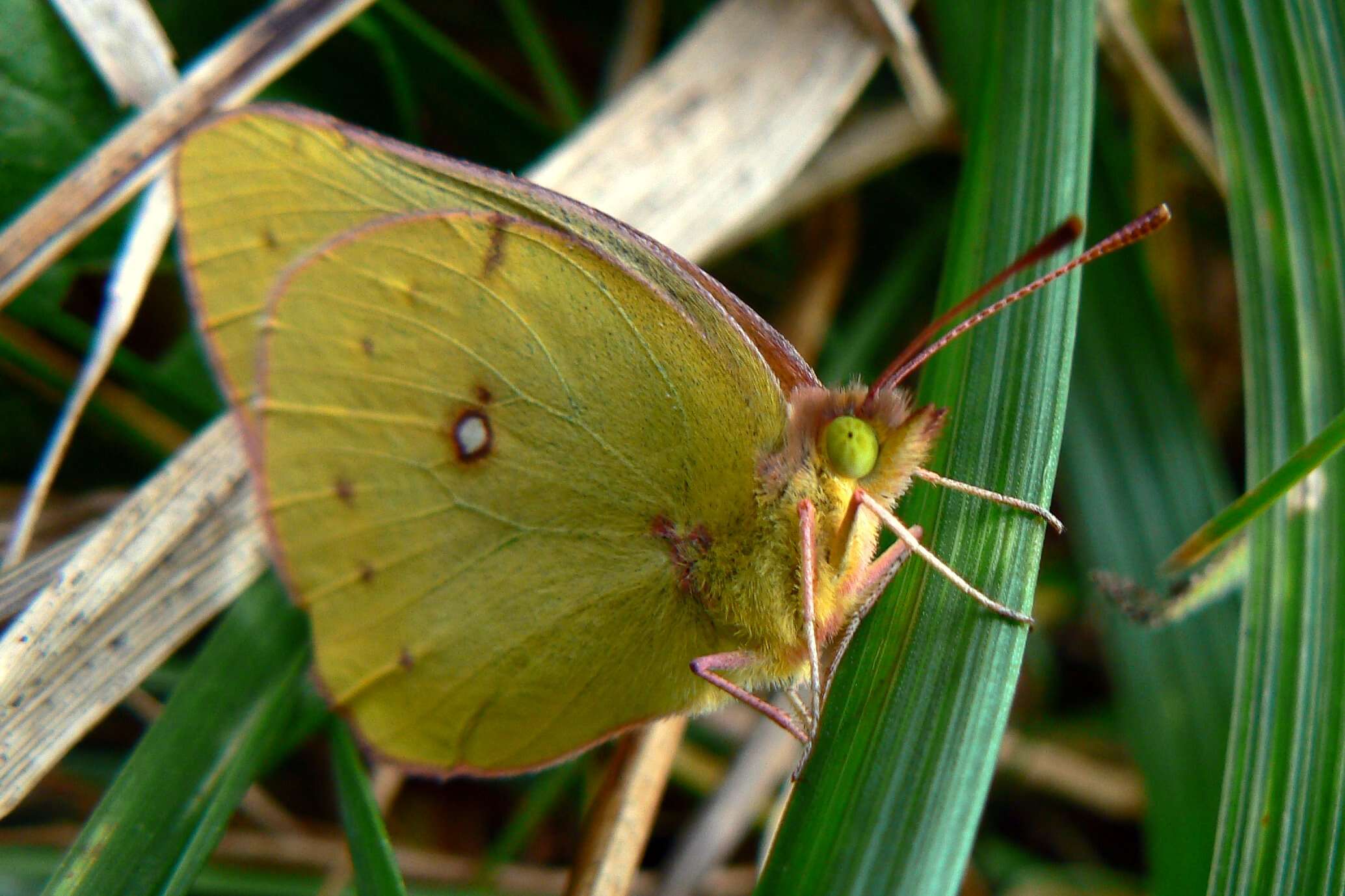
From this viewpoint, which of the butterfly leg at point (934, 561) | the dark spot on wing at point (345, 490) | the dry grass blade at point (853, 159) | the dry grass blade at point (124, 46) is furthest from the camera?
the dry grass blade at point (853, 159)

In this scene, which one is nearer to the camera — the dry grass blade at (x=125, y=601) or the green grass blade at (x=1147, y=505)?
the dry grass blade at (x=125, y=601)

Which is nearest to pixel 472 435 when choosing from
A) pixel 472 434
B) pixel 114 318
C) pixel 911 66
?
pixel 472 434

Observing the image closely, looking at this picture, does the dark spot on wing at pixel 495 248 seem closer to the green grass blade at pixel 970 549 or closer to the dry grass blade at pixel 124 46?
the green grass blade at pixel 970 549

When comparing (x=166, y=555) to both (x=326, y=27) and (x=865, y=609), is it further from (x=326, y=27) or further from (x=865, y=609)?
(x=865, y=609)

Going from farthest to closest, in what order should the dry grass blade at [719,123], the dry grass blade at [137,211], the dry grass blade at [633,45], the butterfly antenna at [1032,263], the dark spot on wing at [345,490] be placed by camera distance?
the dry grass blade at [633,45] < the dry grass blade at [719,123] < the dry grass blade at [137,211] < the dark spot on wing at [345,490] < the butterfly antenna at [1032,263]

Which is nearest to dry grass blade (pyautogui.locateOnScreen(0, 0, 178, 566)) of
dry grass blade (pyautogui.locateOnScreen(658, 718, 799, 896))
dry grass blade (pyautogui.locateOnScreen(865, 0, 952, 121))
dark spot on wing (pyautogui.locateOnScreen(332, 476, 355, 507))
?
dark spot on wing (pyautogui.locateOnScreen(332, 476, 355, 507))

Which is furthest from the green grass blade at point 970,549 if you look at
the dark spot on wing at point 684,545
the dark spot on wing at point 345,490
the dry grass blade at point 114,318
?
the dry grass blade at point 114,318
